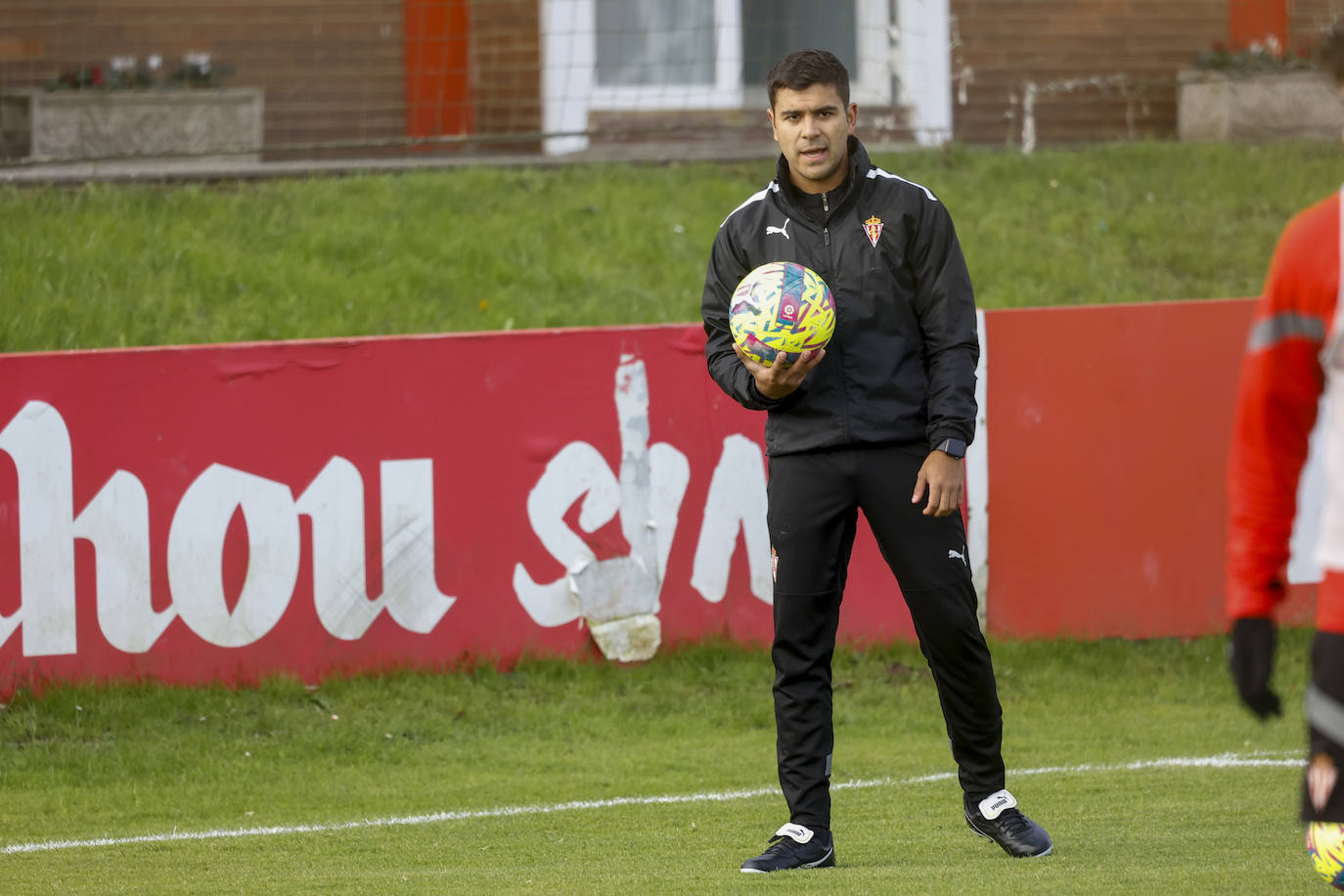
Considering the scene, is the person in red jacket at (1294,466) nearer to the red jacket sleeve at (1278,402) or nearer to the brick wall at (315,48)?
the red jacket sleeve at (1278,402)

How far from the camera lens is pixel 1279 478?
290 centimetres

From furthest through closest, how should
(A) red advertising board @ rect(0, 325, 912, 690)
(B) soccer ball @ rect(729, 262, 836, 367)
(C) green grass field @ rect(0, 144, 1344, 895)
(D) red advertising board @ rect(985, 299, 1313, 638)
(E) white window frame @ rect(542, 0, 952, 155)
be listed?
(E) white window frame @ rect(542, 0, 952, 155)
(D) red advertising board @ rect(985, 299, 1313, 638)
(A) red advertising board @ rect(0, 325, 912, 690)
(C) green grass field @ rect(0, 144, 1344, 895)
(B) soccer ball @ rect(729, 262, 836, 367)

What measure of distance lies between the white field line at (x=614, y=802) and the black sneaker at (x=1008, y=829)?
199 centimetres

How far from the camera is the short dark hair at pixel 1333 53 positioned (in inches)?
115

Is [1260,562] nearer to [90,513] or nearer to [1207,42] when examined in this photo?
[90,513]

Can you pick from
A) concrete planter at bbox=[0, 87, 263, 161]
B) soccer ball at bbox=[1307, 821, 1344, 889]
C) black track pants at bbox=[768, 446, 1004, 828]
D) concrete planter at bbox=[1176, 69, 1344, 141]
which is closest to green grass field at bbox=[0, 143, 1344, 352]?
concrete planter at bbox=[1176, 69, 1344, 141]

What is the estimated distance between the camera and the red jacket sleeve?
9.29 feet

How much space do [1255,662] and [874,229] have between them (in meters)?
2.47

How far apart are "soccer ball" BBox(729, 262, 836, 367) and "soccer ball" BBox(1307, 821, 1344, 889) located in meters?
2.25

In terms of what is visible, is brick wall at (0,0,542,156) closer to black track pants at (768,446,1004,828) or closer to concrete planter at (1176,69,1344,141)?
concrete planter at (1176,69,1344,141)

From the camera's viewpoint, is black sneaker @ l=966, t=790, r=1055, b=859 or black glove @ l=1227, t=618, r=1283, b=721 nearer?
black glove @ l=1227, t=618, r=1283, b=721

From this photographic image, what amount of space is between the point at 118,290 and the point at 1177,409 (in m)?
6.94

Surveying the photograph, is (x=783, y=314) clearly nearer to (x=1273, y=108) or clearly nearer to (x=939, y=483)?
(x=939, y=483)

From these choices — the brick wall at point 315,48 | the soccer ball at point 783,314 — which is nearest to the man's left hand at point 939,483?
the soccer ball at point 783,314
